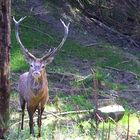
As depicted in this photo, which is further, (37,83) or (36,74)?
(37,83)

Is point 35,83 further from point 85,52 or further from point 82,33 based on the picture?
point 82,33

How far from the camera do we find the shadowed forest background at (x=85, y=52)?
10.3 metres

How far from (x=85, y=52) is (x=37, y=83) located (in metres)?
6.48

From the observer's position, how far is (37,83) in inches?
298

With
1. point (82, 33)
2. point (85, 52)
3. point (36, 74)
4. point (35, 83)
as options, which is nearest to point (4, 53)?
point (36, 74)

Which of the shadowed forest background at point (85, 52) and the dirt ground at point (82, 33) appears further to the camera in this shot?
the dirt ground at point (82, 33)

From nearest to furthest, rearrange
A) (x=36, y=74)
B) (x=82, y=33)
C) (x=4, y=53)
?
(x=4, y=53) < (x=36, y=74) < (x=82, y=33)

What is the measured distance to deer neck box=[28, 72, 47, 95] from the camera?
7527 millimetres

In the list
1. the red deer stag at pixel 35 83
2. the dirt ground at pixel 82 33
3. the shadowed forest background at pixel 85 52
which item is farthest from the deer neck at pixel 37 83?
the dirt ground at pixel 82 33

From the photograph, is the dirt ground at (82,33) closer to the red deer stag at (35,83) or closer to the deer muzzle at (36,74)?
the red deer stag at (35,83)

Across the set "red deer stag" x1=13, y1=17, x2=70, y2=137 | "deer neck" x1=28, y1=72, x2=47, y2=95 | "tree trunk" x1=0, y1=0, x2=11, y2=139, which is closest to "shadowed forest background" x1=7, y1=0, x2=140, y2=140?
"red deer stag" x1=13, y1=17, x2=70, y2=137

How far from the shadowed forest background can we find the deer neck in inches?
31.1

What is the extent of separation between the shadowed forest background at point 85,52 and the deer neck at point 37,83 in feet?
2.59

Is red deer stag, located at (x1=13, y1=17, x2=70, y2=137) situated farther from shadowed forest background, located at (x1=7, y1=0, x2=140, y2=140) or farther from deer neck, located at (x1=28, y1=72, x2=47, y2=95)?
shadowed forest background, located at (x1=7, y1=0, x2=140, y2=140)
